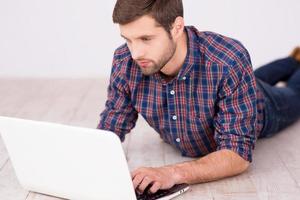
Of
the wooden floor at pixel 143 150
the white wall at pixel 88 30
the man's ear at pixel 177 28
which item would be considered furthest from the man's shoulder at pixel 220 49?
the white wall at pixel 88 30

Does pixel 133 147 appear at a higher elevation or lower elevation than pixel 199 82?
lower

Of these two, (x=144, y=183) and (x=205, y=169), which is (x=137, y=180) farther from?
(x=205, y=169)

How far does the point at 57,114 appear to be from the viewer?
3240mm

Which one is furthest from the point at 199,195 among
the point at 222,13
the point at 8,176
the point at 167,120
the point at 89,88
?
the point at 222,13

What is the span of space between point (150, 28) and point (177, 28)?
0.50 feet

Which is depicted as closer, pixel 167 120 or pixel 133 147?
pixel 167 120

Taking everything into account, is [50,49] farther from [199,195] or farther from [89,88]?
[199,195]

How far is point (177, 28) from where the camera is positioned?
208cm

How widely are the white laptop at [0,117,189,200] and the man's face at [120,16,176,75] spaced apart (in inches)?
15.1

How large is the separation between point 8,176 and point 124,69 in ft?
2.05

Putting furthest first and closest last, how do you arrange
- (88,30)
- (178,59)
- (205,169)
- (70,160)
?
(88,30) → (178,59) → (205,169) → (70,160)

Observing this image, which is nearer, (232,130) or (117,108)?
(232,130)

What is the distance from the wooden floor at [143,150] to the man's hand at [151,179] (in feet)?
0.46

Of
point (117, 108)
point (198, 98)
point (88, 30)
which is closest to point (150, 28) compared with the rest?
point (198, 98)
